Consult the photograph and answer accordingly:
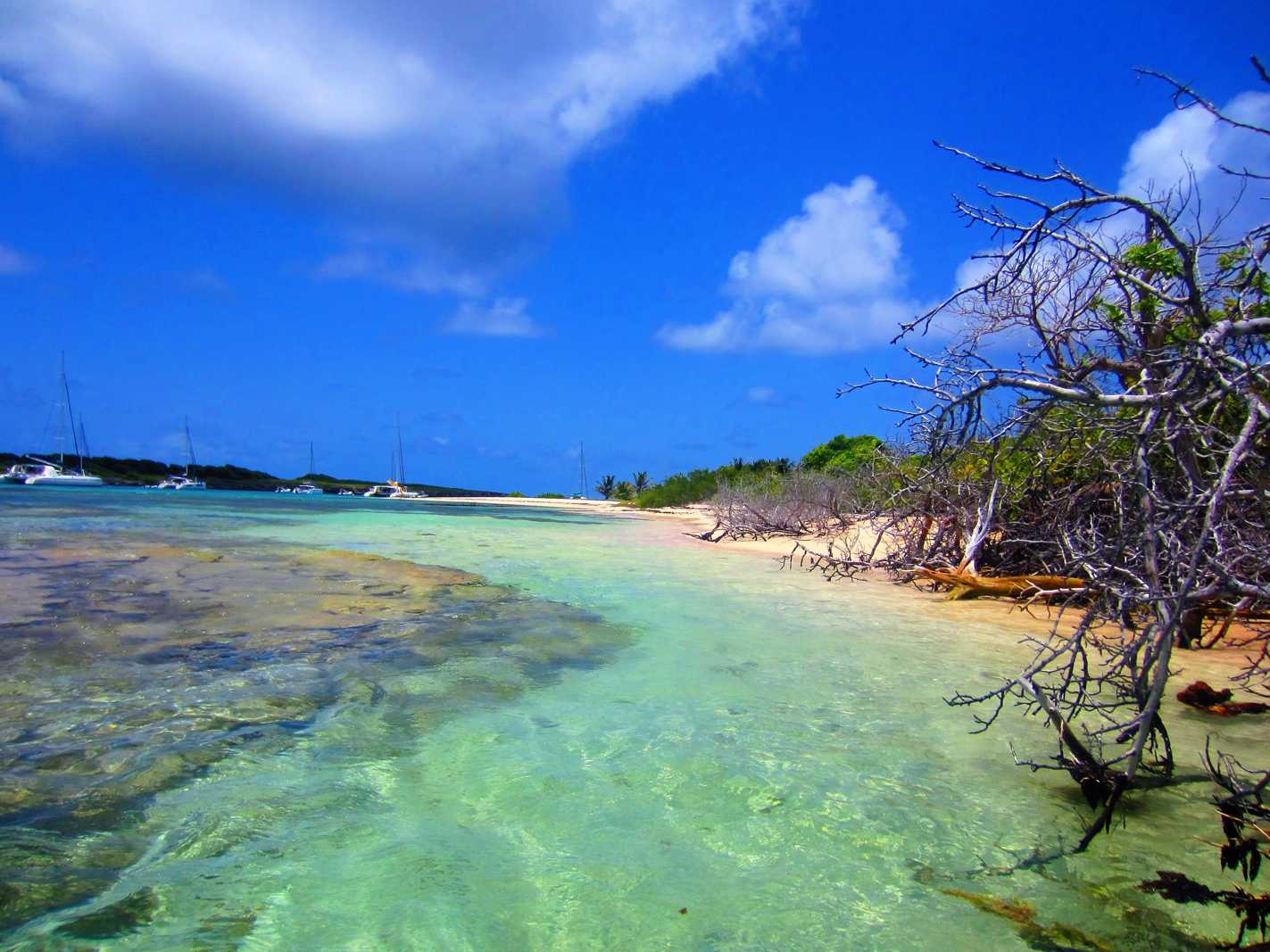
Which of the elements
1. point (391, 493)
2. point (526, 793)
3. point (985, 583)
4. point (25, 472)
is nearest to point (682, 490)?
point (985, 583)

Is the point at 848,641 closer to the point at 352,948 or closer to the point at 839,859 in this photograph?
the point at 839,859

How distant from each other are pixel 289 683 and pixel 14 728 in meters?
1.32

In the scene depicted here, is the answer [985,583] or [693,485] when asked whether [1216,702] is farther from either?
[693,485]

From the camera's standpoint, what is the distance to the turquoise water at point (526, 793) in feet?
7.71

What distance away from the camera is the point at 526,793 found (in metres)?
3.24

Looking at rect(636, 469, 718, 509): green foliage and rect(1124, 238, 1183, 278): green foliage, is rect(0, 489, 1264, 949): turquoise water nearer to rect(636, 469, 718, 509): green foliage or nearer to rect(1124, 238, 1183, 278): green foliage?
rect(1124, 238, 1183, 278): green foliage

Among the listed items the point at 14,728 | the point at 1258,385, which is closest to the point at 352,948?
the point at 14,728

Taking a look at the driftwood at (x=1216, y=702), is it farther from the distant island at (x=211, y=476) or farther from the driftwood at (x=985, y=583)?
the distant island at (x=211, y=476)

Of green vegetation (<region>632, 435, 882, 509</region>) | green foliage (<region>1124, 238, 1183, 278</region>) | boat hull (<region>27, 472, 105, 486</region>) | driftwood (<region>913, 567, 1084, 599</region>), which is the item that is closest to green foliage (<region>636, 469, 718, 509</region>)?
green vegetation (<region>632, 435, 882, 509</region>)

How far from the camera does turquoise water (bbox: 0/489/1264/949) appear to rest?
7.71ft

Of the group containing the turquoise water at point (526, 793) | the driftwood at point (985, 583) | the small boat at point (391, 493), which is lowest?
the turquoise water at point (526, 793)

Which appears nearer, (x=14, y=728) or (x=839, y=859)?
(x=839, y=859)

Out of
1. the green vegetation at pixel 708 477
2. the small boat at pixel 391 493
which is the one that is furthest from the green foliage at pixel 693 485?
the small boat at pixel 391 493

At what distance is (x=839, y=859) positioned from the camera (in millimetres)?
2768
